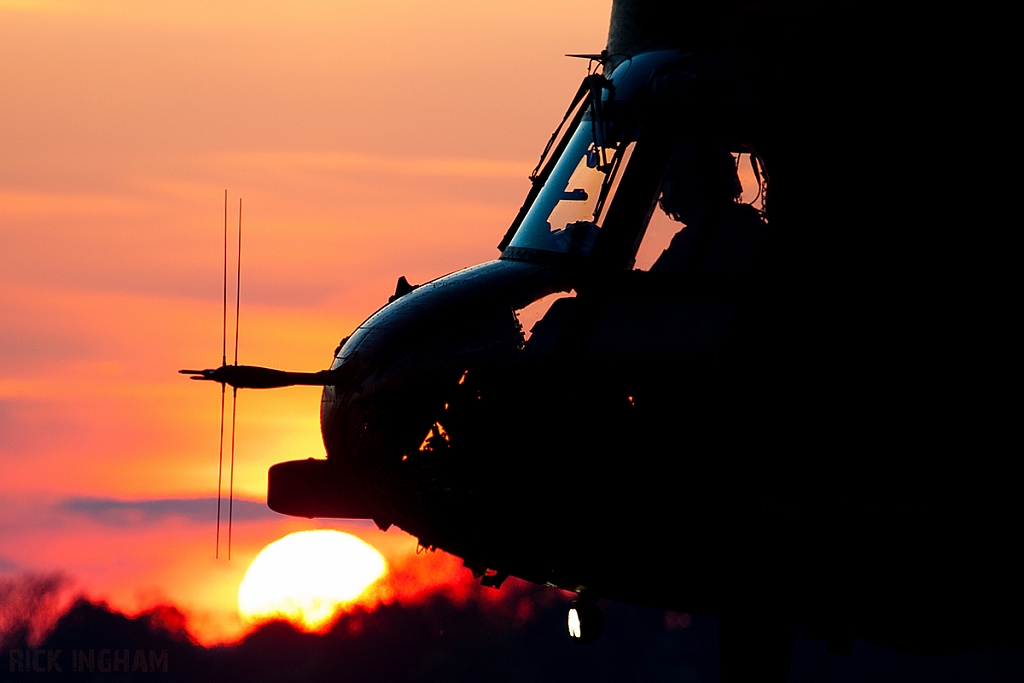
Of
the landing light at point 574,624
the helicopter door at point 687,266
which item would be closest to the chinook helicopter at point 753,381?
the helicopter door at point 687,266

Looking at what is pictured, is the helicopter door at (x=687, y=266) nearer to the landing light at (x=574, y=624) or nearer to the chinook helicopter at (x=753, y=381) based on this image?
the chinook helicopter at (x=753, y=381)

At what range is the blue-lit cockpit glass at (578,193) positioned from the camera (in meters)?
13.8

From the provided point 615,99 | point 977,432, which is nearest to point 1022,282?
point 977,432

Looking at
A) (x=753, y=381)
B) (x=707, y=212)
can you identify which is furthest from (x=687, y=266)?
(x=753, y=381)

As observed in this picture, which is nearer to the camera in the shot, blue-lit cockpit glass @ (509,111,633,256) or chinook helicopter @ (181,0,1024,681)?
chinook helicopter @ (181,0,1024,681)

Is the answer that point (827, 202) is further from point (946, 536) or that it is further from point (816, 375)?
point (946, 536)

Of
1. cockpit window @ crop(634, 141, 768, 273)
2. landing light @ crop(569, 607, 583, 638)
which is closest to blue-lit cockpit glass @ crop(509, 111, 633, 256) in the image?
cockpit window @ crop(634, 141, 768, 273)

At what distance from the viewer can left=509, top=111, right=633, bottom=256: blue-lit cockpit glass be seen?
13.8 metres

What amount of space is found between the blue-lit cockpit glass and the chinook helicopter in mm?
193

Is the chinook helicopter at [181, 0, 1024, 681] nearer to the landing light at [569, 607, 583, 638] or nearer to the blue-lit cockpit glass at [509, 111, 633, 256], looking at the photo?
the blue-lit cockpit glass at [509, 111, 633, 256]

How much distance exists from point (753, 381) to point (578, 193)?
2.48m

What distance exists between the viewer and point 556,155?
50.1 feet

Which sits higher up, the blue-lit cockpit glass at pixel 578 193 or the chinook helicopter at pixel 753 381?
the blue-lit cockpit glass at pixel 578 193

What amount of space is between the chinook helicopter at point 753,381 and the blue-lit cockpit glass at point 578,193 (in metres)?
0.19
